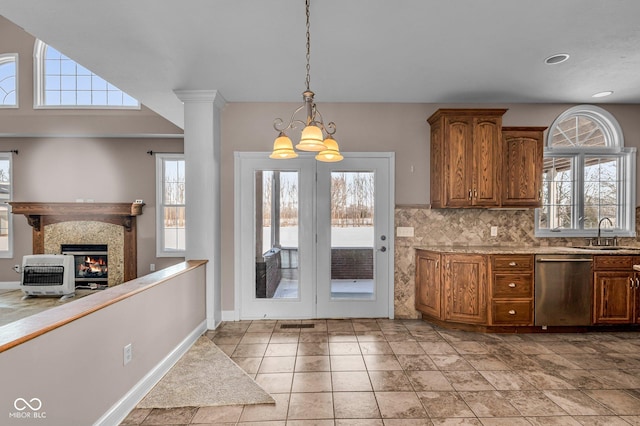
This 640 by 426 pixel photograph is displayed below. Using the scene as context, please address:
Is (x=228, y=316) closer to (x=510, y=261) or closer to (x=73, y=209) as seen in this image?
(x=510, y=261)

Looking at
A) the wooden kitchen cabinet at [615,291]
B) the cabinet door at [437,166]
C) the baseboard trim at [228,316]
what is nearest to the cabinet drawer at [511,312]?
the wooden kitchen cabinet at [615,291]

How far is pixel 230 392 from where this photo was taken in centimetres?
239

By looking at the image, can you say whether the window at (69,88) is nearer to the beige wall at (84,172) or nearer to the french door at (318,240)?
the beige wall at (84,172)

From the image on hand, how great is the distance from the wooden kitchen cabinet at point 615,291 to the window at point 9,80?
9490 mm

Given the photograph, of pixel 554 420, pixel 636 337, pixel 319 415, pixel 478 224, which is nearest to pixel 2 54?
pixel 319 415

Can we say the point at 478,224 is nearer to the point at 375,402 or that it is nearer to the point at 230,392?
the point at 375,402

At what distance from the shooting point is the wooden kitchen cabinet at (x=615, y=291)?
11.6ft

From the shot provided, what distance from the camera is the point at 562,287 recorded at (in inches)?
139

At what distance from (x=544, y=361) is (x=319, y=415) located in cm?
219

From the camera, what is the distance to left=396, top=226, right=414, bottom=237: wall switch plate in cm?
405

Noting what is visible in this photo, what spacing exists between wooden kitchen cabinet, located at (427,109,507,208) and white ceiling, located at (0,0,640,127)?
1.06 ft

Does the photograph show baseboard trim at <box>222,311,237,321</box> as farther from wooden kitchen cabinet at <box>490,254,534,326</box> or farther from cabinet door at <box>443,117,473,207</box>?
wooden kitchen cabinet at <box>490,254,534,326</box>

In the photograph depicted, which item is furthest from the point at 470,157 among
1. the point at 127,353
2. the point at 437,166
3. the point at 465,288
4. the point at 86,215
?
the point at 86,215

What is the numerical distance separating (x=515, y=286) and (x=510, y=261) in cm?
29
